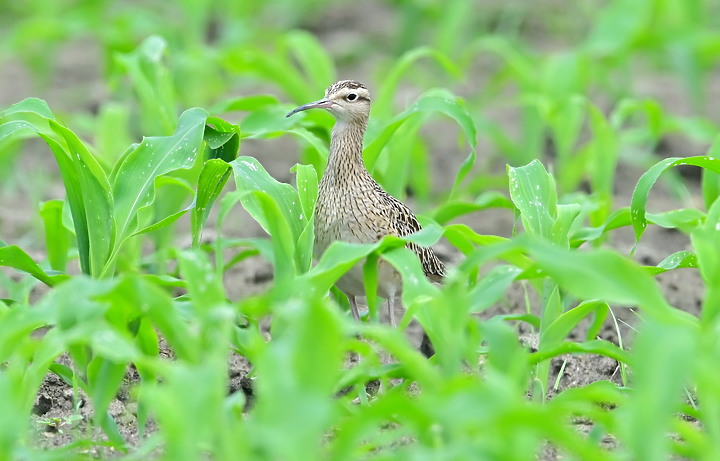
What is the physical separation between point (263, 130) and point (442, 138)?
15.9 ft

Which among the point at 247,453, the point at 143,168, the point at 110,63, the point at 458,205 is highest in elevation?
the point at 110,63

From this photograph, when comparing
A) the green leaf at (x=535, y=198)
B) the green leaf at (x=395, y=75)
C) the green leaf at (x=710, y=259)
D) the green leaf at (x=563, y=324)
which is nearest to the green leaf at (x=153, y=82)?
the green leaf at (x=395, y=75)

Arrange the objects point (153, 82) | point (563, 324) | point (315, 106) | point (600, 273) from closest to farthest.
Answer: point (600, 273), point (563, 324), point (315, 106), point (153, 82)

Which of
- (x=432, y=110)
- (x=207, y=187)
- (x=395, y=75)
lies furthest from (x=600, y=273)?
(x=395, y=75)

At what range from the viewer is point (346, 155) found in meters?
6.00

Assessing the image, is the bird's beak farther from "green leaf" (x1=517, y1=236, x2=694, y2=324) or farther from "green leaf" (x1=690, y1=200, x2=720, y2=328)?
"green leaf" (x1=517, y1=236, x2=694, y2=324)

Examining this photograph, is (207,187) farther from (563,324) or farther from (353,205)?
(563,324)

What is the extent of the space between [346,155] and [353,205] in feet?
0.97

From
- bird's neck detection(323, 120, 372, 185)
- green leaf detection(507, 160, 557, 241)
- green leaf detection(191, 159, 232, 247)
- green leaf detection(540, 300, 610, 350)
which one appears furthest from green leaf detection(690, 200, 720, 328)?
green leaf detection(191, 159, 232, 247)

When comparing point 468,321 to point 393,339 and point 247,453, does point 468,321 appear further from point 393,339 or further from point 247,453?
point 247,453

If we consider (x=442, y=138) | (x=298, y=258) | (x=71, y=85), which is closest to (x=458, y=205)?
(x=298, y=258)

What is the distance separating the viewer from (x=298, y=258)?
16.2ft

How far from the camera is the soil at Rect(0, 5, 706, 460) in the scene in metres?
5.25

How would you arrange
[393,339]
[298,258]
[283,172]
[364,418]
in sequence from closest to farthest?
1. [364,418]
2. [393,339]
3. [298,258]
4. [283,172]
